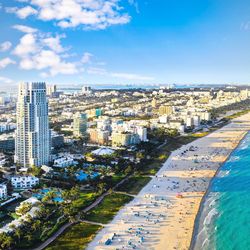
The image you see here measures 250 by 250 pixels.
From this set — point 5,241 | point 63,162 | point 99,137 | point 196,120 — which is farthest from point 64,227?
point 196,120

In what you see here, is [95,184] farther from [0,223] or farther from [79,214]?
[0,223]

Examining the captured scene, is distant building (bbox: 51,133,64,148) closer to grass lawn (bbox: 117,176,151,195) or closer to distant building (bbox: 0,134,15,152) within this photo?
distant building (bbox: 0,134,15,152)

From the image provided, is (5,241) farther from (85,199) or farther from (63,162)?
(63,162)

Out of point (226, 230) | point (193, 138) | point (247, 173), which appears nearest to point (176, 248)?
point (226, 230)

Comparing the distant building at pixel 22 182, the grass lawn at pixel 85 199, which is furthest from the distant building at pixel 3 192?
the grass lawn at pixel 85 199

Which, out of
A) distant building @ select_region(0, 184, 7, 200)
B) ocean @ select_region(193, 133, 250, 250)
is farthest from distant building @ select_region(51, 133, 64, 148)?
ocean @ select_region(193, 133, 250, 250)

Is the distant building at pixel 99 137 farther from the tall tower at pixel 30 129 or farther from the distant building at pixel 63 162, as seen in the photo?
the tall tower at pixel 30 129
